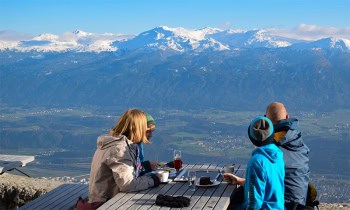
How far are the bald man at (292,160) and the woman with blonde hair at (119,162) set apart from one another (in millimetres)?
1459

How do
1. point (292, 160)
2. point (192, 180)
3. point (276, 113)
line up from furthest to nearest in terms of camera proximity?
point (192, 180) < point (276, 113) < point (292, 160)

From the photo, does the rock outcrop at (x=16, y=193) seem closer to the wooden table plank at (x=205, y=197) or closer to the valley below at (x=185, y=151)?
the wooden table plank at (x=205, y=197)

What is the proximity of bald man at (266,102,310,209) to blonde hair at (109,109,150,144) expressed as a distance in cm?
147

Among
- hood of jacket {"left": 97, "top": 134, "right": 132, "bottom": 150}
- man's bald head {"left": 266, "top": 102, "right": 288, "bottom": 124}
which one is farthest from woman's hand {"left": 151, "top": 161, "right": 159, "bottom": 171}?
man's bald head {"left": 266, "top": 102, "right": 288, "bottom": 124}

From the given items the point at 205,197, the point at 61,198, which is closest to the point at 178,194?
the point at 205,197

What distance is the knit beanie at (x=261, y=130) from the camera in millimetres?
5047

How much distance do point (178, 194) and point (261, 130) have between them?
129 centimetres

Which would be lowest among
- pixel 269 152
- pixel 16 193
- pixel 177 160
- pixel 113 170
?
pixel 16 193

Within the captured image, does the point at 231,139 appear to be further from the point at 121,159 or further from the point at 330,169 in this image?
the point at 121,159

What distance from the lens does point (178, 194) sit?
5.82 metres

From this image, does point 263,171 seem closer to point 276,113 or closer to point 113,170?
point 276,113

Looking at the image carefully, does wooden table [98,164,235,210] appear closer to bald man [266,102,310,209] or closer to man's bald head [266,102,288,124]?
bald man [266,102,310,209]

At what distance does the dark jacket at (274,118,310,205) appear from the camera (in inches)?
235

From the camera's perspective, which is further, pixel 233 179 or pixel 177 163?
pixel 177 163
